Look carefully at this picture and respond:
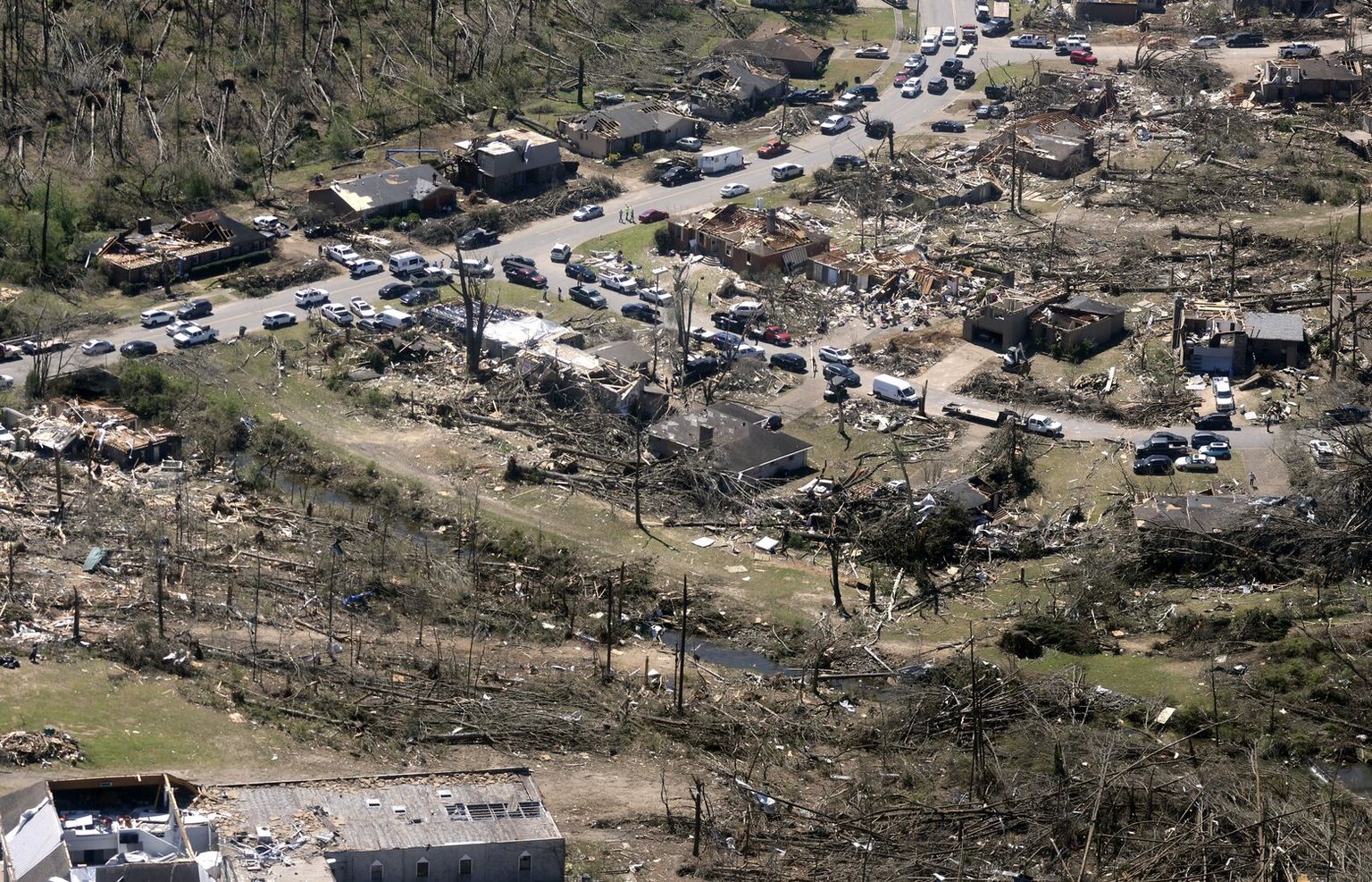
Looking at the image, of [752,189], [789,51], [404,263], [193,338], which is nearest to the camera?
[193,338]

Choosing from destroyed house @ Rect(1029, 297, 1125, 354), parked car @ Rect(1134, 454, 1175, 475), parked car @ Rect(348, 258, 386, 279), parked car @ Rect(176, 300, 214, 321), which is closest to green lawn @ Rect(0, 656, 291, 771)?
parked car @ Rect(176, 300, 214, 321)

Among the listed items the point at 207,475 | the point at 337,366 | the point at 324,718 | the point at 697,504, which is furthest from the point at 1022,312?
the point at 324,718

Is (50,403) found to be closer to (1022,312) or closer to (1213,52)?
(1022,312)

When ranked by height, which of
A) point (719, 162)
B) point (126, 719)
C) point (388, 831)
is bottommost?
point (719, 162)

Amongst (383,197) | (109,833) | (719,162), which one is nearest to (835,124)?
(719,162)

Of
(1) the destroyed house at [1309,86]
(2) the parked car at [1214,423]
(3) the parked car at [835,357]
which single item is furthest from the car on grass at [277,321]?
(1) the destroyed house at [1309,86]

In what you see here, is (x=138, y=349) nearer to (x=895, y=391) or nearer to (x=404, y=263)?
(x=404, y=263)
